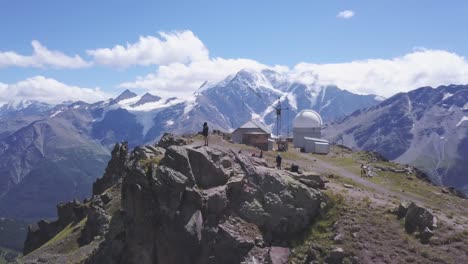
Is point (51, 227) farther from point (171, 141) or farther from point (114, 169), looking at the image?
point (171, 141)

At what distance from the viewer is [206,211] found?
4672 centimetres

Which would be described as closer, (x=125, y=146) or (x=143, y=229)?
(x=143, y=229)

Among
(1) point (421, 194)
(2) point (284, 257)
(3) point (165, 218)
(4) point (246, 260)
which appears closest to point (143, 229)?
(3) point (165, 218)

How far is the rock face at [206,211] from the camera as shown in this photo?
1777 inches

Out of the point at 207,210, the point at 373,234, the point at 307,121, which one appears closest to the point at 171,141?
the point at 207,210

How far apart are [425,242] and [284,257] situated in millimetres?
11573

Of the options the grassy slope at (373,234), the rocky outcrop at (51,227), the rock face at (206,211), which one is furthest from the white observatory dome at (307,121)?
the rock face at (206,211)

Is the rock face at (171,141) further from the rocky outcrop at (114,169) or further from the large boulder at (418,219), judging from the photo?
the large boulder at (418,219)

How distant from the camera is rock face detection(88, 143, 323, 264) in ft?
148

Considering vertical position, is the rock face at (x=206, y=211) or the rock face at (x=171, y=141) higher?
the rock face at (x=171, y=141)

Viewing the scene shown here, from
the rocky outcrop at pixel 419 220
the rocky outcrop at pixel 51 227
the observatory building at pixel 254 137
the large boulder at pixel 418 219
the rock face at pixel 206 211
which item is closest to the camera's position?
the rock face at pixel 206 211

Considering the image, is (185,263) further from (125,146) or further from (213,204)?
(125,146)

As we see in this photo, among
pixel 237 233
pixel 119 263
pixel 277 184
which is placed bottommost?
pixel 119 263

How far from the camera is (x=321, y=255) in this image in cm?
4409
